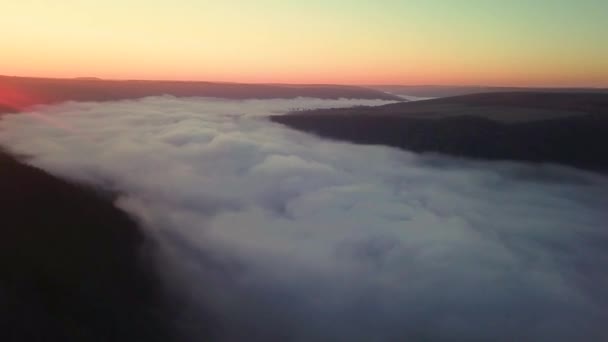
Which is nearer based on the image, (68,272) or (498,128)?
(68,272)

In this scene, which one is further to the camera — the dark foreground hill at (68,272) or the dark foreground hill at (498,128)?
the dark foreground hill at (498,128)

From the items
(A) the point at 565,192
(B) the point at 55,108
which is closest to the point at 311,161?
(A) the point at 565,192

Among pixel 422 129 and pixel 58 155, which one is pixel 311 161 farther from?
pixel 58 155

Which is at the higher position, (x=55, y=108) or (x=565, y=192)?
(x=55, y=108)

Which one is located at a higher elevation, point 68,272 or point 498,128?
point 498,128

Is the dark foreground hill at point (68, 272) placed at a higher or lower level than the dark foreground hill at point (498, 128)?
lower
